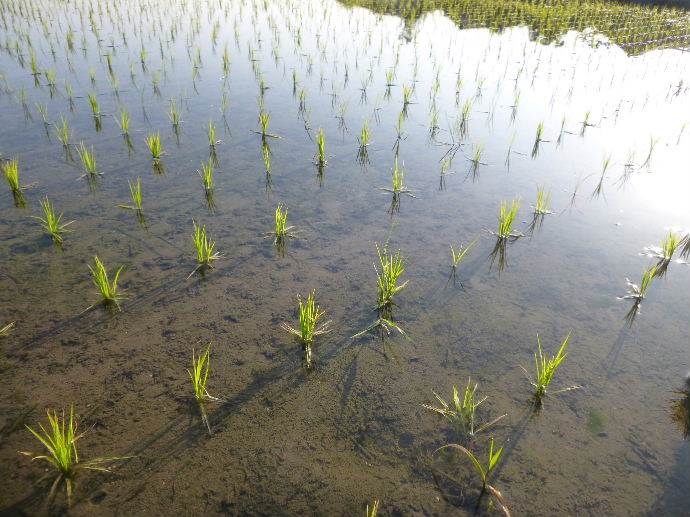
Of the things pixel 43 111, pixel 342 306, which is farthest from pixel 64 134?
Answer: pixel 342 306

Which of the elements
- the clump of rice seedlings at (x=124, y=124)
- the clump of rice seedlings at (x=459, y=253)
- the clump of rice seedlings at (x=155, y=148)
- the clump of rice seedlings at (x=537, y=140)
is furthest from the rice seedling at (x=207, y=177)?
the clump of rice seedlings at (x=537, y=140)

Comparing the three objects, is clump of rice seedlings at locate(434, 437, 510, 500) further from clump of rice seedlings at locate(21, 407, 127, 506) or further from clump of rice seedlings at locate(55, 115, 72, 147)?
clump of rice seedlings at locate(55, 115, 72, 147)

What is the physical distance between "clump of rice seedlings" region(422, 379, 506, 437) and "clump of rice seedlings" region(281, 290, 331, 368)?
2.19 feet

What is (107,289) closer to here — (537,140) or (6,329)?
(6,329)

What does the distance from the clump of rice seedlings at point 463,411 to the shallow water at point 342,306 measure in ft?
0.14

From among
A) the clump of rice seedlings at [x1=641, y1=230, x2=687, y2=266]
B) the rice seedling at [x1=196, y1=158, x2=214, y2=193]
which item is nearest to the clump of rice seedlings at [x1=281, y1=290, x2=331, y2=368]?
the rice seedling at [x1=196, y1=158, x2=214, y2=193]

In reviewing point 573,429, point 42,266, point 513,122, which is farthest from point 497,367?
point 513,122

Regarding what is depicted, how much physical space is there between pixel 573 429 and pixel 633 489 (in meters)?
0.31

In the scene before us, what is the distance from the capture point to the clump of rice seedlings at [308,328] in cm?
236

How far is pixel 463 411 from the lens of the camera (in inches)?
84.7

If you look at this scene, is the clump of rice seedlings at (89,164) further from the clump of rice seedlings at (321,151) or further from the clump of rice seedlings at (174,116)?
the clump of rice seedlings at (321,151)

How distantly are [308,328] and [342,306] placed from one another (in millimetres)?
403

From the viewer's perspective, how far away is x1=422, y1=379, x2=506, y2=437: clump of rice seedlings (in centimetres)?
208

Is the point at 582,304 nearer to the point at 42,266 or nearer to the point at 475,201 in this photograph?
the point at 475,201
